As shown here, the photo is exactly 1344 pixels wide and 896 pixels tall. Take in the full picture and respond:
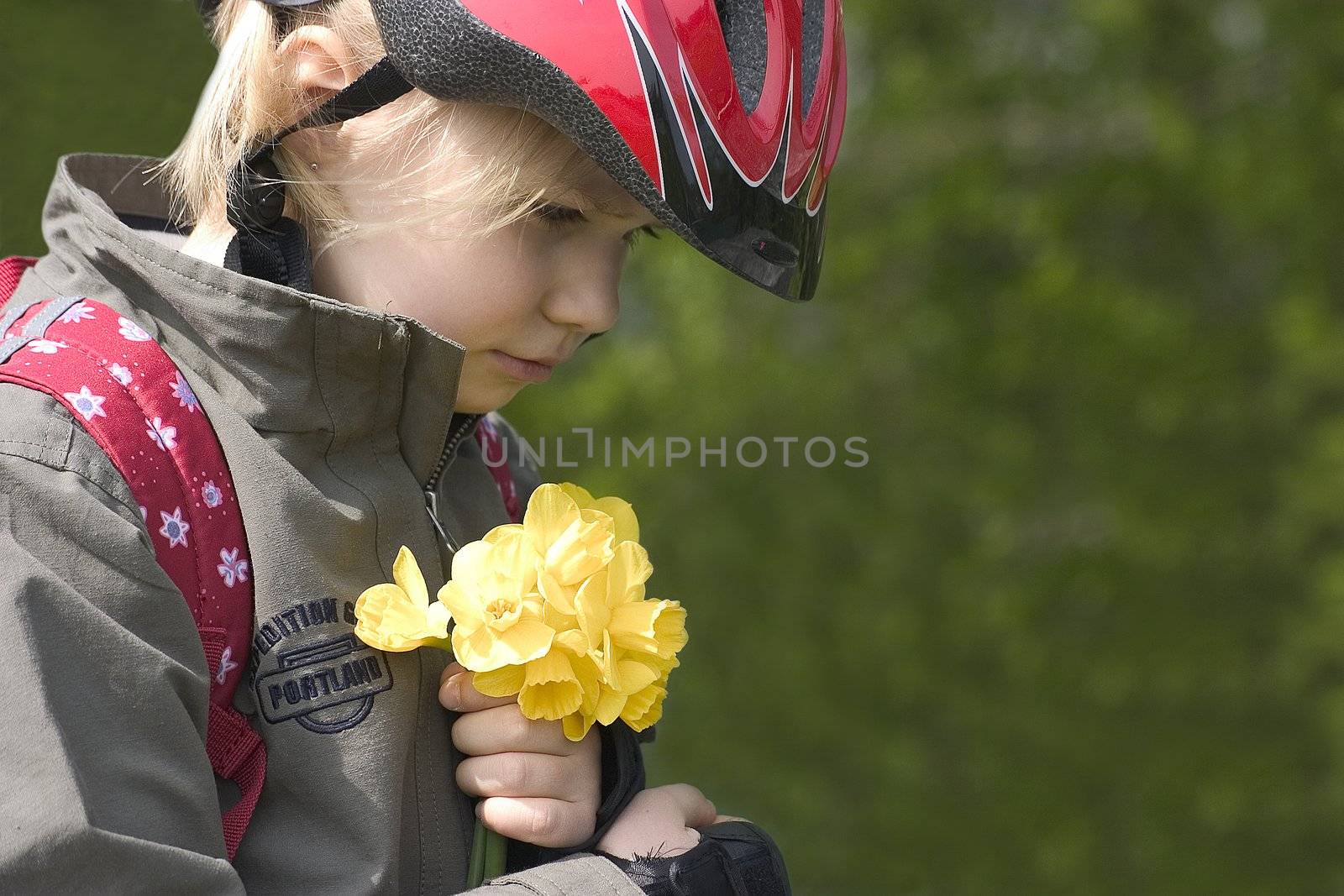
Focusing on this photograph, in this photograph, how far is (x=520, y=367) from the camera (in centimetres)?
164

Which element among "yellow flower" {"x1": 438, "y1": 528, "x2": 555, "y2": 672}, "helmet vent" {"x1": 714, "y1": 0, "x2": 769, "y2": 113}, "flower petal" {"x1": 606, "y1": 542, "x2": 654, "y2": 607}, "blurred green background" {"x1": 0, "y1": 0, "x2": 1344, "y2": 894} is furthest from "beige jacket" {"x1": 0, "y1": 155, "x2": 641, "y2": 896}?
"blurred green background" {"x1": 0, "y1": 0, "x2": 1344, "y2": 894}

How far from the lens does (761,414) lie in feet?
16.4

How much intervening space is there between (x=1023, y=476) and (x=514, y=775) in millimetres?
3869

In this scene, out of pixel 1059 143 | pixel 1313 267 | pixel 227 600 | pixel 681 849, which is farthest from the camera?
pixel 1059 143

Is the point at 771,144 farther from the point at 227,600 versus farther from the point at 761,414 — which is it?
the point at 761,414

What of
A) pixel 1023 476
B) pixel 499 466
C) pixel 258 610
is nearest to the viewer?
pixel 258 610

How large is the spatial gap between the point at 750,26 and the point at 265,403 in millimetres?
696

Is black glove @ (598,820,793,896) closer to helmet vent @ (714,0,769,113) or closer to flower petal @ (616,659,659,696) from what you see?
flower petal @ (616,659,659,696)

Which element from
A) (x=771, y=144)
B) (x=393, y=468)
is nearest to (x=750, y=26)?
(x=771, y=144)

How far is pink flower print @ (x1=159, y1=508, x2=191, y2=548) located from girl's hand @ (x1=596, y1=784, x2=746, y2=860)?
562 millimetres

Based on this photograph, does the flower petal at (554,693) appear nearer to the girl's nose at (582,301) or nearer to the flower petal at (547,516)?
the flower petal at (547,516)

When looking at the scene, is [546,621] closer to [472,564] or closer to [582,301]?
[472,564]

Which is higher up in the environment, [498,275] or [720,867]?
[498,275]

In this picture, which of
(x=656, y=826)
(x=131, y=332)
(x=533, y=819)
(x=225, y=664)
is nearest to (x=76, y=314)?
(x=131, y=332)
